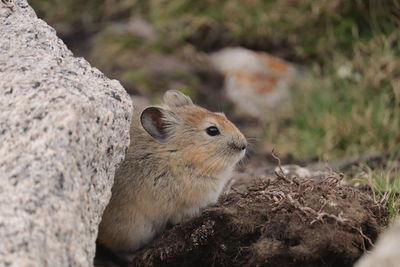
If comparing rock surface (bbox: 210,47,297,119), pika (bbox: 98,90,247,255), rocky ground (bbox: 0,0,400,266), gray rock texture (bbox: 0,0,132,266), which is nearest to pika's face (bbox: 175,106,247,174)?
pika (bbox: 98,90,247,255)

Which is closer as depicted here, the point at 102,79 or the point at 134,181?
the point at 102,79

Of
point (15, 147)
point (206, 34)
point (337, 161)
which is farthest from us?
point (206, 34)

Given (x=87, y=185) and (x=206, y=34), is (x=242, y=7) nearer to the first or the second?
(x=206, y=34)

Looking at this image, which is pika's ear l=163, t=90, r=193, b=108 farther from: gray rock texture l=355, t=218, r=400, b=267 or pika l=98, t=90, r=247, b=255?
gray rock texture l=355, t=218, r=400, b=267

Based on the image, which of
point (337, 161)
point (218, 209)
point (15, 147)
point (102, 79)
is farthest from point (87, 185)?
point (337, 161)

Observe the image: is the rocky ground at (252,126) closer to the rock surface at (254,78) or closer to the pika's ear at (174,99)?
the rock surface at (254,78)

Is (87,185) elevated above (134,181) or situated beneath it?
elevated above

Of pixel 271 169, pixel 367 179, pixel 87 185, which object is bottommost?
pixel 271 169

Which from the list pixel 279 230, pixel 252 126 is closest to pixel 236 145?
pixel 279 230
